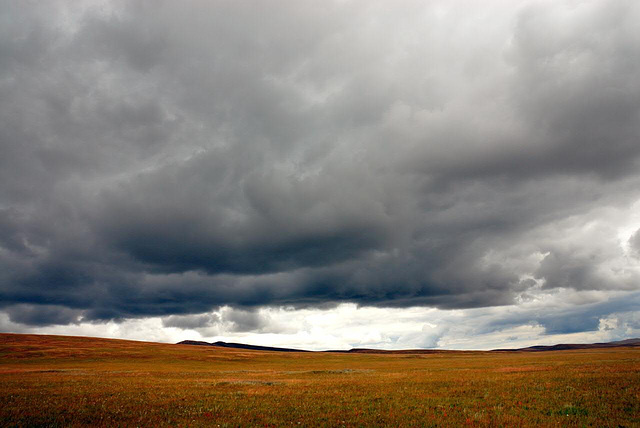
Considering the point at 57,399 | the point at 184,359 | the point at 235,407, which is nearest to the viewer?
the point at 235,407

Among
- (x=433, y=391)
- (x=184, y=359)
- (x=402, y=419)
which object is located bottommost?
(x=184, y=359)

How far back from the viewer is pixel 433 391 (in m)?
26.0

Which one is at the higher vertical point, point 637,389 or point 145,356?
point 637,389

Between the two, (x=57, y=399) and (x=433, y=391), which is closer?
(x=57, y=399)

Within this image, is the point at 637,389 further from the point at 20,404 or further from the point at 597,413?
the point at 20,404

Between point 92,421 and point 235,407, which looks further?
point 235,407

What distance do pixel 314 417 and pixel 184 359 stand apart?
110813 millimetres

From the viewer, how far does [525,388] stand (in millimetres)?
25047

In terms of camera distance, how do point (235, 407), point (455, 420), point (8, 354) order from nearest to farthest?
point (455, 420)
point (235, 407)
point (8, 354)

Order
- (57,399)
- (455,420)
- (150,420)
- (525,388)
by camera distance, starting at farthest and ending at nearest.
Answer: (525,388) < (57,399) < (150,420) < (455,420)

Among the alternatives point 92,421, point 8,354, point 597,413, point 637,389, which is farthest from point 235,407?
point 8,354

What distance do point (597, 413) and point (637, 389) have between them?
854 centimetres

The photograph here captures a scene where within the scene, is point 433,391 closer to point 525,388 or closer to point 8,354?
point 525,388

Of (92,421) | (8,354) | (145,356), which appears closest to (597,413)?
(92,421)
